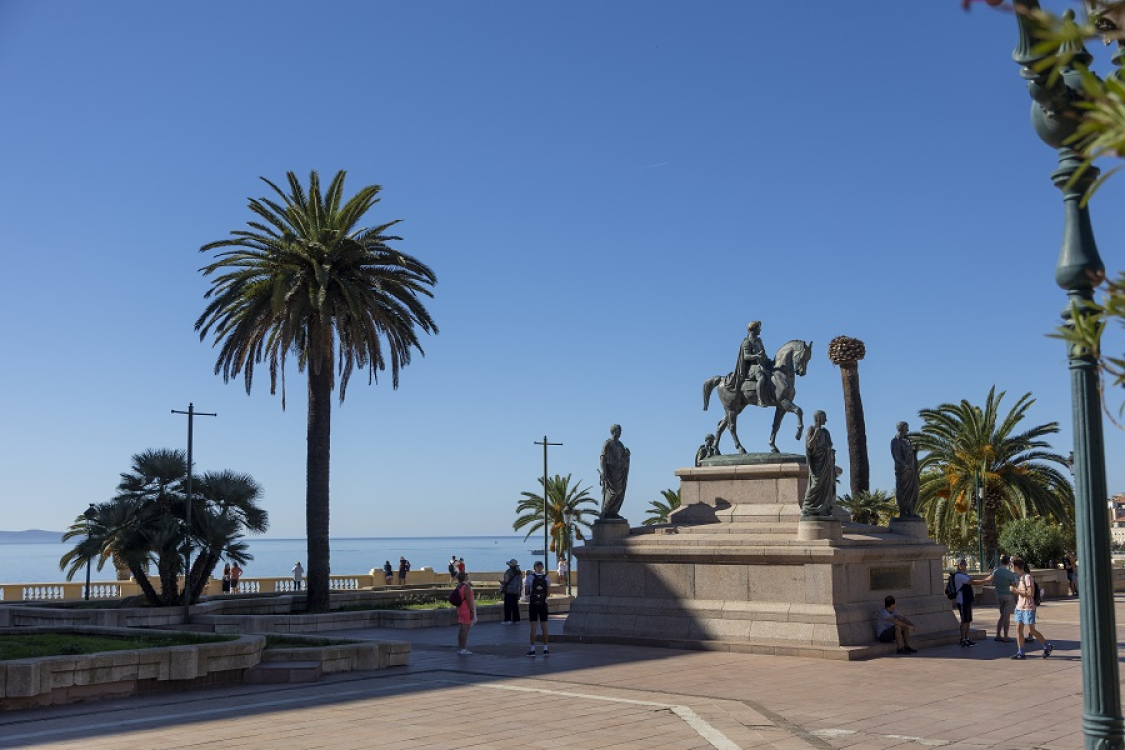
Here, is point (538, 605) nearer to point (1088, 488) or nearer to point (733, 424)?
point (733, 424)

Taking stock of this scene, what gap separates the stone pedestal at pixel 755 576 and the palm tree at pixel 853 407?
23856mm

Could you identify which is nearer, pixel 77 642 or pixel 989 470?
pixel 77 642

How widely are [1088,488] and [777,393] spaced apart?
1782 cm

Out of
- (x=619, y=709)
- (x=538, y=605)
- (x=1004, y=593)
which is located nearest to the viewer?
(x=619, y=709)

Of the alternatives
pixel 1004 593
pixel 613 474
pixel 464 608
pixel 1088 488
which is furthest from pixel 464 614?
pixel 1088 488

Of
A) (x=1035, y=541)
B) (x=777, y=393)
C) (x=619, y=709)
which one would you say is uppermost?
(x=777, y=393)

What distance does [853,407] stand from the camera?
47.5m

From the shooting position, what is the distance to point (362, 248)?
1117 inches

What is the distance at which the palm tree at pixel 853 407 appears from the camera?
46531 millimetres

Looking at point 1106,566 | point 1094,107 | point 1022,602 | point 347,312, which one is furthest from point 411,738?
point 347,312

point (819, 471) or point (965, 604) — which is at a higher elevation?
point (819, 471)

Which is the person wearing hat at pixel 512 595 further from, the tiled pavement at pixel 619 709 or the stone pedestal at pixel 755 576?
the tiled pavement at pixel 619 709

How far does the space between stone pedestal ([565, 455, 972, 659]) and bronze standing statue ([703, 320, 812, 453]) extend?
124cm

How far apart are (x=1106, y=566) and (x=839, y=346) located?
43.8 m
